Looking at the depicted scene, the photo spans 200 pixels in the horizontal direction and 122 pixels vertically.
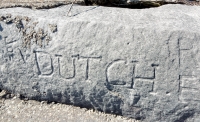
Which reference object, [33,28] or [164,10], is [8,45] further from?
[164,10]

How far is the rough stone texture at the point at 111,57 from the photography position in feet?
4.94

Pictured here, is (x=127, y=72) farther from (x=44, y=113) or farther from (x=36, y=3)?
(x=36, y=3)

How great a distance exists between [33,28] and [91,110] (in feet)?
2.04

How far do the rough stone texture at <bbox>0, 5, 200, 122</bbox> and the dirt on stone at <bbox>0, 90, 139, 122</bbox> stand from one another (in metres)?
0.05

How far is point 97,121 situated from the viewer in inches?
67.0

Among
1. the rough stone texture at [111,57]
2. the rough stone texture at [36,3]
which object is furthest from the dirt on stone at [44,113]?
the rough stone texture at [36,3]

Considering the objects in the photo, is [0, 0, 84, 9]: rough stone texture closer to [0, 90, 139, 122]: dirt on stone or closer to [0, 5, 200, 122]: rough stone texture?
[0, 5, 200, 122]: rough stone texture

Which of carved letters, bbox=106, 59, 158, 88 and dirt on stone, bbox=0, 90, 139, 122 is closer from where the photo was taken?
carved letters, bbox=106, 59, 158, 88

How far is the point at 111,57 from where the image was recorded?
5.11ft

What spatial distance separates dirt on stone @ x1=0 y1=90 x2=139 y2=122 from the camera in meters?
1.72

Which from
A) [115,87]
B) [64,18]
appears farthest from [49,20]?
[115,87]

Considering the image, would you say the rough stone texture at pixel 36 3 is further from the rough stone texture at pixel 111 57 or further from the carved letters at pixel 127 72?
the carved letters at pixel 127 72

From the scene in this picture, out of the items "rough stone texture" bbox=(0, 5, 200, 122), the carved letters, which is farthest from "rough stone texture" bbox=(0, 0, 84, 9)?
the carved letters

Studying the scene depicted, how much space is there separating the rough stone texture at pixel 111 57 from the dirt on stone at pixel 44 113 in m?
0.05
